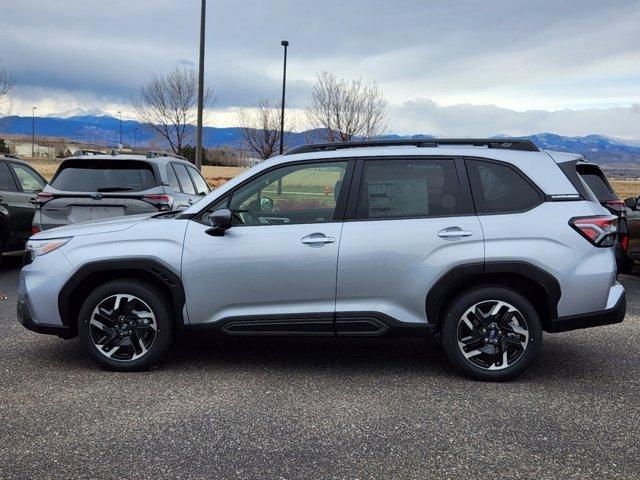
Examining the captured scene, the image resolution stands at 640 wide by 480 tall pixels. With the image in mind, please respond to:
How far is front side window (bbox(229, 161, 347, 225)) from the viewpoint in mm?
4672

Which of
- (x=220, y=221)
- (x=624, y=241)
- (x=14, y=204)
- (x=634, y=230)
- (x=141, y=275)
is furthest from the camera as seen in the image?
(x=14, y=204)

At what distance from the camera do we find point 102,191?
7867mm

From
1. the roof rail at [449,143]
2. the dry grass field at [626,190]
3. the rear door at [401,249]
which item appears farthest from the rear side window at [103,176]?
the dry grass field at [626,190]

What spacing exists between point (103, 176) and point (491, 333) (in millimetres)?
5605

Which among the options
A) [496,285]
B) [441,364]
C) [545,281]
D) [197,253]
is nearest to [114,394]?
[197,253]

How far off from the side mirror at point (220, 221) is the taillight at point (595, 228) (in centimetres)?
252

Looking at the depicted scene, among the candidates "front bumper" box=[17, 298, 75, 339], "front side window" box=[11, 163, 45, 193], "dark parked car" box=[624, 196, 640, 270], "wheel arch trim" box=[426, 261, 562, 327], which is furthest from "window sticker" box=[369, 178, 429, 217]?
"front side window" box=[11, 163, 45, 193]

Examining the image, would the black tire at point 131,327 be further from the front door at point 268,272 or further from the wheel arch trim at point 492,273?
the wheel arch trim at point 492,273

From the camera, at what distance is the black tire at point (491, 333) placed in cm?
445

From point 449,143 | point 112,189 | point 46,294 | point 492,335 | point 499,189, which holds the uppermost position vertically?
point 449,143

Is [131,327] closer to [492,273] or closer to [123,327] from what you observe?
[123,327]

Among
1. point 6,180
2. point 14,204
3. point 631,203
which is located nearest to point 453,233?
point 631,203

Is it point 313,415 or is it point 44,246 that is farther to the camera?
point 44,246

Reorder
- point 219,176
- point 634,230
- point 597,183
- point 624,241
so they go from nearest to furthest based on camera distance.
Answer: point 597,183 < point 624,241 < point 634,230 < point 219,176
